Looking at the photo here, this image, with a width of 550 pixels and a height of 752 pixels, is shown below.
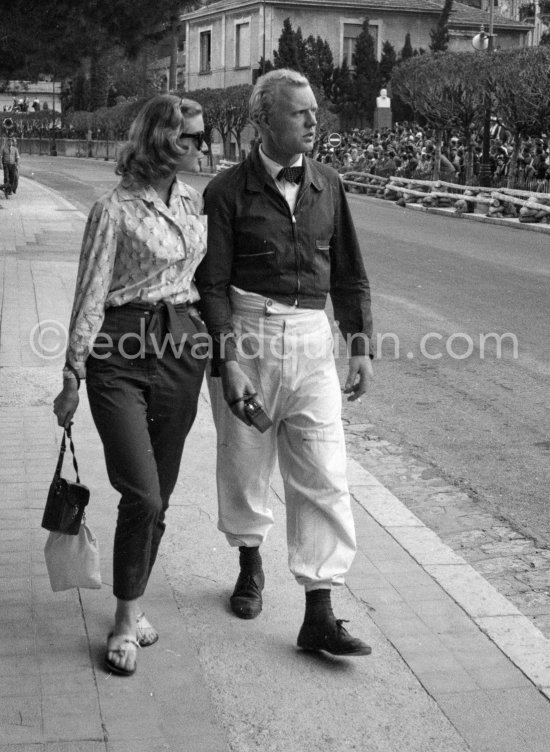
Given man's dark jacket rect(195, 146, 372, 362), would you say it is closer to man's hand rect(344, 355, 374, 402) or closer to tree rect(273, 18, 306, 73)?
man's hand rect(344, 355, 374, 402)

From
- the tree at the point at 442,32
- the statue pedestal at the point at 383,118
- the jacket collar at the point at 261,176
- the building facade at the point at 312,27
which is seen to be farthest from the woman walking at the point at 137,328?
the building facade at the point at 312,27

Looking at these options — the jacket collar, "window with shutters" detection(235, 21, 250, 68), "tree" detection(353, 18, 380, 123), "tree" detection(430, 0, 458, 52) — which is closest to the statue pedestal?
"tree" detection(353, 18, 380, 123)

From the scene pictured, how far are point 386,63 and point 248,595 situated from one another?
62404 millimetres

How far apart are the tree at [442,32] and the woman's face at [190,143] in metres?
58.9

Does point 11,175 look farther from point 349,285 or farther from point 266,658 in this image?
point 266,658

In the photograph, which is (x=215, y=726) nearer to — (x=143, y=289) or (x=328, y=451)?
(x=328, y=451)

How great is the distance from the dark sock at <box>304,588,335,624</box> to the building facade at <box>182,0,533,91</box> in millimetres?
62559

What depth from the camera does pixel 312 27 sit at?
67375 mm

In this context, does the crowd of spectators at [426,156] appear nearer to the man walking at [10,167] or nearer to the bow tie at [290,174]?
the man walking at [10,167]

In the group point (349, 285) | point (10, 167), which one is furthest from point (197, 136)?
point (10, 167)

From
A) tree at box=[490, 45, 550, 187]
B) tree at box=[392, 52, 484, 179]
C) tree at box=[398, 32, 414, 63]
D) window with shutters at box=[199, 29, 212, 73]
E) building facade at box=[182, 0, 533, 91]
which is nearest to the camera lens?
tree at box=[490, 45, 550, 187]

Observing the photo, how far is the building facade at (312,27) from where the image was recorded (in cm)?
6612

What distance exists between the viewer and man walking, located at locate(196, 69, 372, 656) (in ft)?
12.8

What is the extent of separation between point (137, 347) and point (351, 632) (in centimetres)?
121
